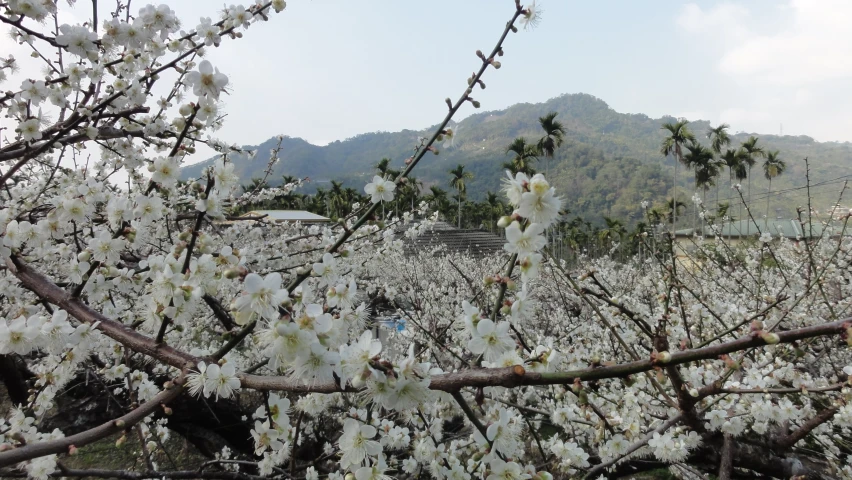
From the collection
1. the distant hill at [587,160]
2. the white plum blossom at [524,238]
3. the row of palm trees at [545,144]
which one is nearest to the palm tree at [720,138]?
the row of palm trees at [545,144]

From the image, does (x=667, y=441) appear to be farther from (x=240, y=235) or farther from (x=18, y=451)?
(x=240, y=235)

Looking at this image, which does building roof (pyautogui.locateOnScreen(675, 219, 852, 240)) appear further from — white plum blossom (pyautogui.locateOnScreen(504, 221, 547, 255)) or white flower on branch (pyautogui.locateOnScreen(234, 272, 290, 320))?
white flower on branch (pyautogui.locateOnScreen(234, 272, 290, 320))

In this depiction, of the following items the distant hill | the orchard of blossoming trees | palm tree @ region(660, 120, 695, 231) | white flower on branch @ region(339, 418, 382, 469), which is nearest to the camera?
the orchard of blossoming trees

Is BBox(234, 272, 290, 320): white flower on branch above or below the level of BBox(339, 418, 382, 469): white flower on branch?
above

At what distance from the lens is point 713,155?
3497 centimetres

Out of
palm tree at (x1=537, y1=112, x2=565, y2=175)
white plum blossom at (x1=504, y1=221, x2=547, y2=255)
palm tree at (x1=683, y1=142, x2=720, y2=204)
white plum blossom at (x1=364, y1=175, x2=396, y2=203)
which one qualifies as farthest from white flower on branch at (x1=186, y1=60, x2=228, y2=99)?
palm tree at (x1=683, y1=142, x2=720, y2=204)

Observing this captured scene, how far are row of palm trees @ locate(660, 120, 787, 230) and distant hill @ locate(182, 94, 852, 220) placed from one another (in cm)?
2047

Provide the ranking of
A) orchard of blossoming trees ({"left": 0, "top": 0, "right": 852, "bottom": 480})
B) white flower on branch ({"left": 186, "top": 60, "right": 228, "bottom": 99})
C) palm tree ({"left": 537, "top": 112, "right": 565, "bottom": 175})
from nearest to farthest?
1. orchard of blossoming trees ({"left": 0, "top": 0, "right": 852, "bottom": 480})
2. white flower on branch ({"left": 186, "top": 60, "right": 228, "bottom": 99})
3. palm tree ({"left": 537, "top": 112, "right": 565, "bottom": 175})

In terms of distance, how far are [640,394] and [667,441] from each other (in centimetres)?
93

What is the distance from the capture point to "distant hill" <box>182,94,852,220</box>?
278ft

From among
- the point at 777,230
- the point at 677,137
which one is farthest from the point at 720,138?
the point at 777,230

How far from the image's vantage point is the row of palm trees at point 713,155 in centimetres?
3173

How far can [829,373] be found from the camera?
5000mm

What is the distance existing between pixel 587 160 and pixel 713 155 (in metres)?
77.6
